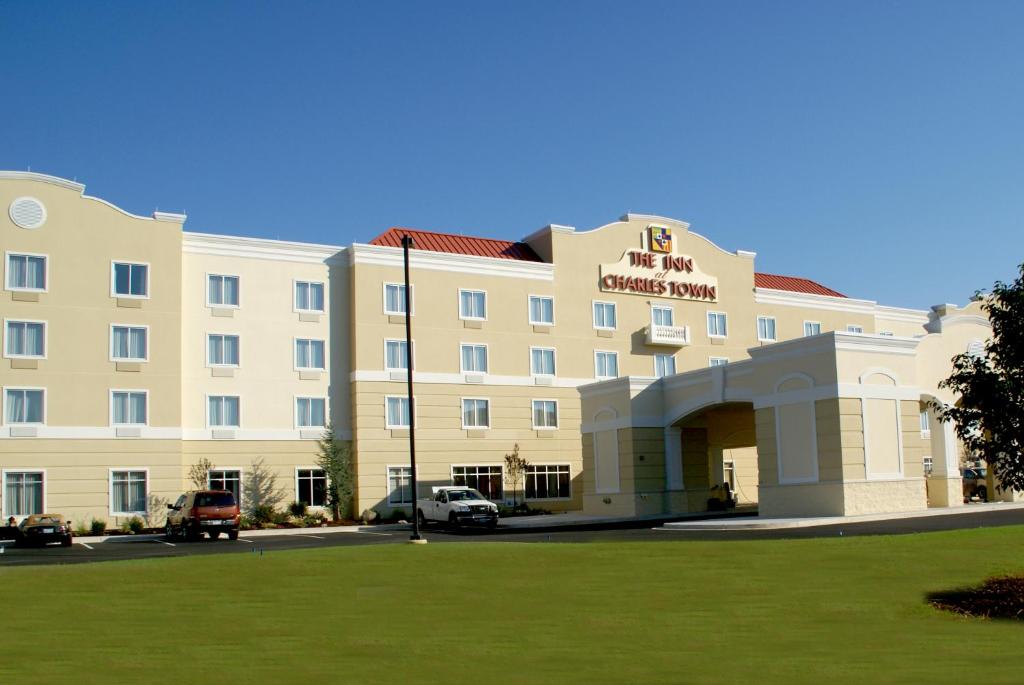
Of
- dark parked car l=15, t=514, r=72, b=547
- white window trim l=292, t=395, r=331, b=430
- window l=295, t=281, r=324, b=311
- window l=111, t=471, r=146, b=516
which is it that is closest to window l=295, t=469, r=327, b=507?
white window trim l=292, t=395, r=331, b=430

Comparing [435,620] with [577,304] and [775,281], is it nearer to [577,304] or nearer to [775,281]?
[577,304]

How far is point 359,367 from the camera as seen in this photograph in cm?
4844

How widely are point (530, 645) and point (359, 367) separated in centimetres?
3740

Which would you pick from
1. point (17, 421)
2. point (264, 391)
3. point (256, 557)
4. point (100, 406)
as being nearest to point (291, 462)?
point (264, 391)

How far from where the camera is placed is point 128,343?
4359cm

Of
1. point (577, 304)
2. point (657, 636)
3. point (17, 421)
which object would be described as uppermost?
point (577, 304)

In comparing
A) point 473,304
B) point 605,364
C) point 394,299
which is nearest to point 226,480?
point 394,299

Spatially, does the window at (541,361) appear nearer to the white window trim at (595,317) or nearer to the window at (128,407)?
the white window trim at (595,317)

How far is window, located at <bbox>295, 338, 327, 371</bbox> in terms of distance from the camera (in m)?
47.9

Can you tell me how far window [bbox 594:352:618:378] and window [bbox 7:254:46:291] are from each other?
27.4m

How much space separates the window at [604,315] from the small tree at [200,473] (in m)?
21.8

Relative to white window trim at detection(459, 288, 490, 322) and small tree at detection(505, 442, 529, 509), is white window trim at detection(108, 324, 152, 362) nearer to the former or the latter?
white window trim at detection(459, 288, 490, 322)

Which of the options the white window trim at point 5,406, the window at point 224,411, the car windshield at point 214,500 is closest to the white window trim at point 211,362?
the window at point 224,411

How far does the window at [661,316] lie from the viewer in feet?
188
